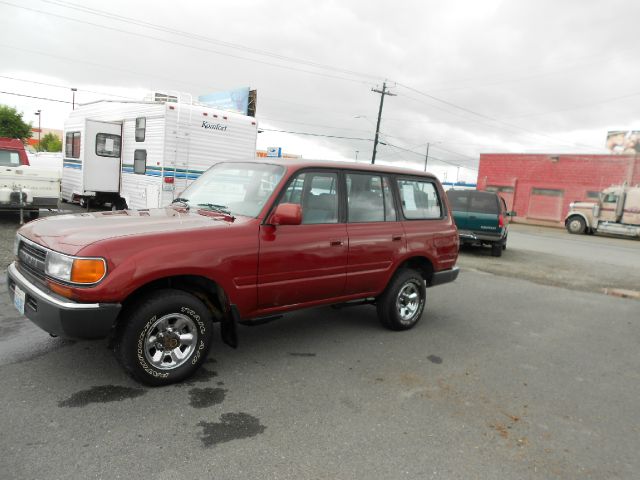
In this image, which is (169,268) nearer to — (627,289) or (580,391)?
(580,391)

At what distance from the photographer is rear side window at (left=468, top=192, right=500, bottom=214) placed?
12.8 meters

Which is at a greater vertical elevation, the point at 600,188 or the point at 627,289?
the point at 600,188

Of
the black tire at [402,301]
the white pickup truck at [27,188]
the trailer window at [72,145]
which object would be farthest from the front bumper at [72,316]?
the trailer window at [72,145]

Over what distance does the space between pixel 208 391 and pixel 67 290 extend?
1.26 m

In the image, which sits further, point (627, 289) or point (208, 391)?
point (627, 289)

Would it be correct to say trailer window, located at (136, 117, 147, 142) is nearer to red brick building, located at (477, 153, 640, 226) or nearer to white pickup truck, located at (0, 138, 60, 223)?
white pickup truck, located at (0, 138, 60, 223)

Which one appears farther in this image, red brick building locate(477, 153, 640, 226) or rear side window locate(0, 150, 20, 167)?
red brick building locate(477, 153, 640, 226)

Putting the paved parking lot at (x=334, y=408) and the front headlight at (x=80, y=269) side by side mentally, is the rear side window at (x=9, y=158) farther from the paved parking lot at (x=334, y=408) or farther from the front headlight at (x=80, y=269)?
the front headlight at (x=80, y=269)

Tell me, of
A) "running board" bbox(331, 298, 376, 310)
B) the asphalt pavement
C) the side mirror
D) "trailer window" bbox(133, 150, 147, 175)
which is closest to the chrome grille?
the asphalt pavement

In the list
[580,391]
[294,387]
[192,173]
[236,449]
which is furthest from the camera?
[192,173]

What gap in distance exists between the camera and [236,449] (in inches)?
115

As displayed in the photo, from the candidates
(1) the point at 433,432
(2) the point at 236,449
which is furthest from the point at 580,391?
(2) the point at 236,449

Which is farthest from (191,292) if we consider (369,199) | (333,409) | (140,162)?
(140,162)

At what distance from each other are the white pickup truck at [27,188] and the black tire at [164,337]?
29.3 ft
